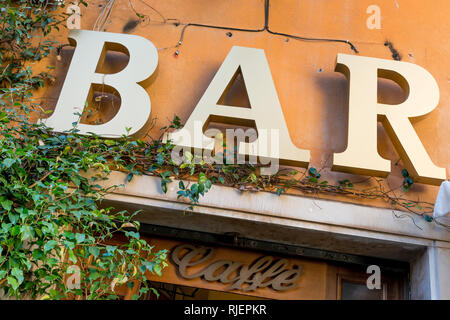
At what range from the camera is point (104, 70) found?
368cm

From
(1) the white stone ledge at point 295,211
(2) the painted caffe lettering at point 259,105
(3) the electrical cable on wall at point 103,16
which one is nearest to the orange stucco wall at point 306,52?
(3) the electrical cable on wall at point 103,16

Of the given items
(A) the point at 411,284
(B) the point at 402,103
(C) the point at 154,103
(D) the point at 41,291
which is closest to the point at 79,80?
(C) the point at 154,103

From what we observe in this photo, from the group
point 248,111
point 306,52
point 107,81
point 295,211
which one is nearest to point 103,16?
point 107,81

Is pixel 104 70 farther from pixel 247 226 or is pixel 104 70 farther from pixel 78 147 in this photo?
pixel 247 226

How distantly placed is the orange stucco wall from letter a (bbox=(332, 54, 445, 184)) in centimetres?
16

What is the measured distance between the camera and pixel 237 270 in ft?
11.4

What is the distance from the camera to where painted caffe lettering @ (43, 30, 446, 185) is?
3201 millimetres

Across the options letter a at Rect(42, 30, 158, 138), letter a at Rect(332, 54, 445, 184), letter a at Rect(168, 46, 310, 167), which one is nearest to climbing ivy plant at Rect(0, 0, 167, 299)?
letter a at Rect(42, 30, 158, 138)

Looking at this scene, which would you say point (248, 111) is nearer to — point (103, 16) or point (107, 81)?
point (107, 81)

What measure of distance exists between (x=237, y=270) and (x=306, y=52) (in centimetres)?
176

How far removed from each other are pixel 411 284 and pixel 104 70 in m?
2.70

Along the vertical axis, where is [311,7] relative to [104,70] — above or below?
above

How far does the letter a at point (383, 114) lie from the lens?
125 inches

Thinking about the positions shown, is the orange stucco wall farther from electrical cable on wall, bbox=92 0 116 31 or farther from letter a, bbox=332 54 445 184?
letter a, bbox=332 54 445 184
